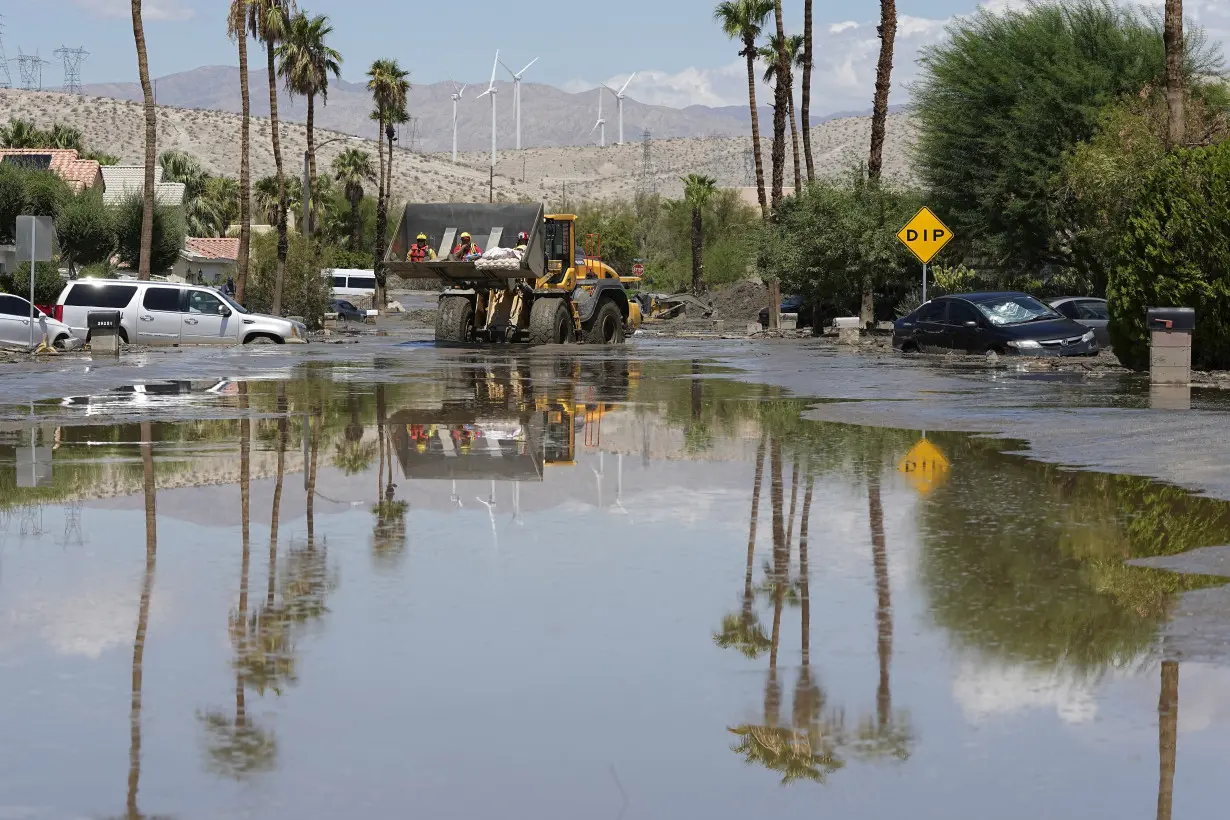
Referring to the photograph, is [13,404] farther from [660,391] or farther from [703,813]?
[703,813]

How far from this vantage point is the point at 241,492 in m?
13.0

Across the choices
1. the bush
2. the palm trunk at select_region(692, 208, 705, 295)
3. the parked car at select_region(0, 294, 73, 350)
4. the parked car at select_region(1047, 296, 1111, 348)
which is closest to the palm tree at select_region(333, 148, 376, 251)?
the palm trunk at select_region(692, 208, 705, 295)

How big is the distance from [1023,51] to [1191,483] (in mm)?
44490

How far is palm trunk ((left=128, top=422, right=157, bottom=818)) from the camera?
5.70 m

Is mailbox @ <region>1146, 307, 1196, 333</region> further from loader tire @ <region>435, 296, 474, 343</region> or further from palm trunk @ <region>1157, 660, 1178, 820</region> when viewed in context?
loader tire @ <region>435, 296, 474, 343</region>

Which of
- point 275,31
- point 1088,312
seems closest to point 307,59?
point 275,31

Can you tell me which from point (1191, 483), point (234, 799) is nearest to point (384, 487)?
point (1191, 483)

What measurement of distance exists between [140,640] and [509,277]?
33.0 m

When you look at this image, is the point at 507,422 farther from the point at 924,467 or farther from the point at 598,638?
the point at 598,638

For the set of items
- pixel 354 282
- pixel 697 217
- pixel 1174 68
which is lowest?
pixel 354 282

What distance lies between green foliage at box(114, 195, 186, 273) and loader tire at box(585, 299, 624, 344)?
32169mm

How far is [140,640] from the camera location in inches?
306

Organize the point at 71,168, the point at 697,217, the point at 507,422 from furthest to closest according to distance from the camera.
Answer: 1. the point at 697,217
2. the point at 71,168
3. the point at 507,422

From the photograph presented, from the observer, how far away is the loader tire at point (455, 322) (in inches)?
1658
